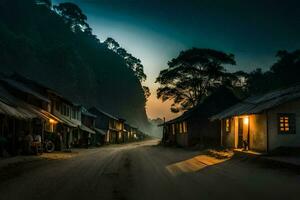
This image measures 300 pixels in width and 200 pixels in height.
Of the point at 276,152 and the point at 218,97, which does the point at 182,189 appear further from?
the point at 218,97

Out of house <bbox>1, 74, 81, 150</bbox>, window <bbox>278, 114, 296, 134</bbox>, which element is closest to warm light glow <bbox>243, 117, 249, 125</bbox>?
window <bbox>278, 114, 296, 134</bbox>

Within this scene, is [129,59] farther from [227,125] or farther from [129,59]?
[227,125]

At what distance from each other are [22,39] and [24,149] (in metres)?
66.1

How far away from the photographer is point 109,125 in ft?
265

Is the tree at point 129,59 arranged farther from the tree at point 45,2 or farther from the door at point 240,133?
the door at point 240,133

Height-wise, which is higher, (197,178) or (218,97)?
(218,97)

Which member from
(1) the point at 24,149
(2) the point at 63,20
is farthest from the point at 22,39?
(1) the point at 24,149

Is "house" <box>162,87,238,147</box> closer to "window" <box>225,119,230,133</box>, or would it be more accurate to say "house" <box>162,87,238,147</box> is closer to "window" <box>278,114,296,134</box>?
"window" <box>225,119,230,133</box>

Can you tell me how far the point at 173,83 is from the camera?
2279 inches

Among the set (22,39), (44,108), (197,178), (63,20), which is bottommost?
(197,178)

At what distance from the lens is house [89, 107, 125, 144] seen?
7931cm

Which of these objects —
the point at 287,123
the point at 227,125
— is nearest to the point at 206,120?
the point at 227,125

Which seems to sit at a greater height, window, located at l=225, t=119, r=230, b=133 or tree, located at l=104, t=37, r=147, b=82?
tree, located at l=104, t=37, r=147, b=82

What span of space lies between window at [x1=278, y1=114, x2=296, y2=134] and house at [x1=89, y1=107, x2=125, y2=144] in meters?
54.3
